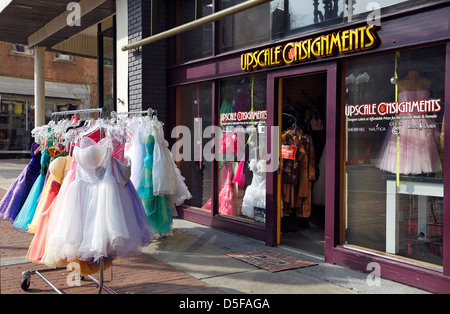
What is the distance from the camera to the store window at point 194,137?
25.3 ft

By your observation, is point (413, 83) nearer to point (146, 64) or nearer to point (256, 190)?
point (256, 190)

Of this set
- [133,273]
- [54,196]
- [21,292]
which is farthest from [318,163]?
[21,292]

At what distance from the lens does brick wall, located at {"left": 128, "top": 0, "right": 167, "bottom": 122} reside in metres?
8.04

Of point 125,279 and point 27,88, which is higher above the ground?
point 27,88

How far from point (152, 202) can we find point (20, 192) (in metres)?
1.71

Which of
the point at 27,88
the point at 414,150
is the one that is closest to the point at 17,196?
the point at 414,150

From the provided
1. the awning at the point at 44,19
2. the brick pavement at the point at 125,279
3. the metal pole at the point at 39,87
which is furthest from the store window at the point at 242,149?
the metal pole at the point at 39,87

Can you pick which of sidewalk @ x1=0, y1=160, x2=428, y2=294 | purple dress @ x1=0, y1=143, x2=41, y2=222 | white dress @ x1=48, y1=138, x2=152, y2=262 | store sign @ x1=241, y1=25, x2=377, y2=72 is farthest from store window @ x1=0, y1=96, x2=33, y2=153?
white dress @ x1=48, y1=138, x2=152, y2=262

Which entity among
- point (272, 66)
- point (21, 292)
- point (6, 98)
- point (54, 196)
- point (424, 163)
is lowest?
point (21, 292)

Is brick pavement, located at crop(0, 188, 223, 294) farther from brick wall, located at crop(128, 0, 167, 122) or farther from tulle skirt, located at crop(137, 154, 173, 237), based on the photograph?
brick wall, located at crop(128, 0, 167, 122)

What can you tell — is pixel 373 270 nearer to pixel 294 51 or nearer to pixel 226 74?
pixel 294 51

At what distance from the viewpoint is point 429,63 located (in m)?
4.55

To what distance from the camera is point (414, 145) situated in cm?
473

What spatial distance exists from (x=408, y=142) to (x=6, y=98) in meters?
21.5
